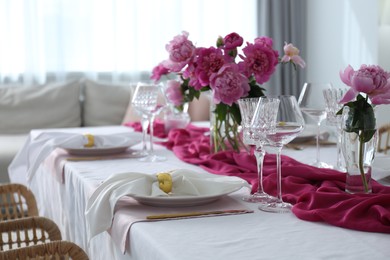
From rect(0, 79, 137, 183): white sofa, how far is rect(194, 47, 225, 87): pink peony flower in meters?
2.79

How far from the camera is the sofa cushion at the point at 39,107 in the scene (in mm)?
4438

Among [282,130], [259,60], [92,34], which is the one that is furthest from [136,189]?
[92,34]

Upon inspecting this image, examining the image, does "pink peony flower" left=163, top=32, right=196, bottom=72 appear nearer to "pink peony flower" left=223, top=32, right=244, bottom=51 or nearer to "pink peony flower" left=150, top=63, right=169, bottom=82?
"pink peony flower" left=223, top=32, right=244, bottom=51

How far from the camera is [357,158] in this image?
1.24 meters

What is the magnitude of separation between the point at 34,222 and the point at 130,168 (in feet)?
1.20

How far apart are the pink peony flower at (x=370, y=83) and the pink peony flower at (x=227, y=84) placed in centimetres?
48

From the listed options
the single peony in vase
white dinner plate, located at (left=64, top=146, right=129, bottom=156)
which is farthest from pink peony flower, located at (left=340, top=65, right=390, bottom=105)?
white dinner plate, located at (left=64, top=146, right=129, bottom=156)

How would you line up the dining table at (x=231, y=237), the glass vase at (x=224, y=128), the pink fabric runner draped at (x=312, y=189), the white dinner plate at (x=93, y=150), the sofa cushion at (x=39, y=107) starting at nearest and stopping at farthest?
the dining table at (x=231, y=237) < the pink fabric runner draped at (x=312, y=189) < the glass vase at (x=224, y=128) < the white dinner plate at (x=93, y=150) < the sofa cushion at (x=39, y=107)

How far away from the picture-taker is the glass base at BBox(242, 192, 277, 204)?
1289mm

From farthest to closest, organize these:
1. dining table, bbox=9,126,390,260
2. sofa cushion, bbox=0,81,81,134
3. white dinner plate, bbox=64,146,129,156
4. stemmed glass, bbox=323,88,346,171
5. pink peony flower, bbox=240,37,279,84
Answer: sofa cushion, bbox=0,81,81,134, white dinner plate, bbox=64,146,129,156, pink peony flower, bbox=240,37,279,84, stemmed glass, bbox=323,88,346,171, dining table, bbox=9,126,390,260

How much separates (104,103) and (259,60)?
3113mm

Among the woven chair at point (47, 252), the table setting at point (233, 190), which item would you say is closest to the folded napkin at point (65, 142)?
the table setting at point (233, 190)

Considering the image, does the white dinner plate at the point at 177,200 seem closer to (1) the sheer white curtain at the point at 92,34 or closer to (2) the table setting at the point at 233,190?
(2) the table setting at the point at 233,190

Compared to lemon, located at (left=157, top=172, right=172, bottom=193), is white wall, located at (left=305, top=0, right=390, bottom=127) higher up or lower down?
higher up
